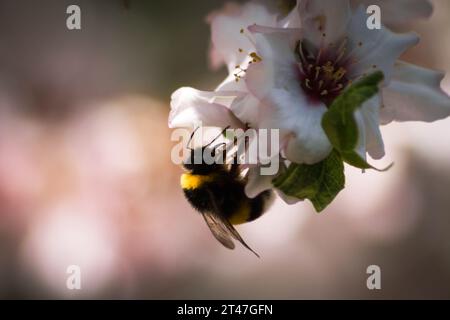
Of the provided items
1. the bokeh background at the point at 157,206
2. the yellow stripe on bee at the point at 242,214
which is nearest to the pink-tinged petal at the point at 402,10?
the yellow stripe on bee at the point at 242,214

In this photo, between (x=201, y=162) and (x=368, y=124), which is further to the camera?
(x=201, y=162)

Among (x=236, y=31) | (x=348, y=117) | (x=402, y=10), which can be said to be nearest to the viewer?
(x=348, y=117)

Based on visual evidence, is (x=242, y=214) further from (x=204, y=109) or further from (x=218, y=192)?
(x=204, y=109)

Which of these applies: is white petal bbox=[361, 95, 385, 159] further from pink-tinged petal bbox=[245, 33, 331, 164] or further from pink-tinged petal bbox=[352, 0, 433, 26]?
pink-tinged petal bbox=[352, 0, 433, 26]

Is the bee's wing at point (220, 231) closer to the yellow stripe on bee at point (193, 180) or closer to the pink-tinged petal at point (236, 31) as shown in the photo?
the yellow stripe on bee at point (193, 180)

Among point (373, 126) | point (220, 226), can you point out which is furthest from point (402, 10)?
point (220, 226)

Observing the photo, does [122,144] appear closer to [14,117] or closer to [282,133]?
[14,117]

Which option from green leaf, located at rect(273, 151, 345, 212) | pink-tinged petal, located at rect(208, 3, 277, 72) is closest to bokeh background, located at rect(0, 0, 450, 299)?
pink-tinged petal, located at rect(208, 3, 277, 72)

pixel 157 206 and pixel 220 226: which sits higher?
pixel 157 206
